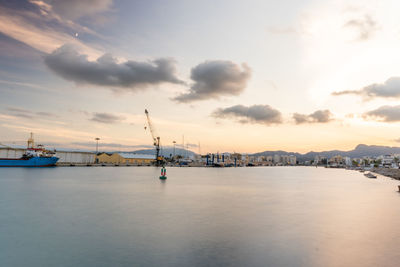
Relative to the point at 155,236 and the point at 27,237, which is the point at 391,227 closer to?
the point at 155,236

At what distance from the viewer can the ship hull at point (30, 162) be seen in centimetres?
14975

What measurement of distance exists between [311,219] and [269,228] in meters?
8.50

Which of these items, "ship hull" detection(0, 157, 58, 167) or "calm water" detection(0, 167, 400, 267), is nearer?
"calm water" detection(0, 167, 400, 267)

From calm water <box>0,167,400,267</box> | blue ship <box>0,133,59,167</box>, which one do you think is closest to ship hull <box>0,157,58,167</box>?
blue ship <box>0,133,59,167</box>

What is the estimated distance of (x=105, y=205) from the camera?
39.1 metres

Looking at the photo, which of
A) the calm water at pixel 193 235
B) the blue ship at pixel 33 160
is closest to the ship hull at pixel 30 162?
the blue ship at pixel 33 160

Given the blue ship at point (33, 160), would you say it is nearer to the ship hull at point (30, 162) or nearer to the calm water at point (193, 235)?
the ship hull at point (30, 162)

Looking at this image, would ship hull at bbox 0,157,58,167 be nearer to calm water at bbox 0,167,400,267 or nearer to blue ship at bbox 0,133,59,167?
blue ship at bbox 0,133,59,167

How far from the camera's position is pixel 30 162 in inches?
6093

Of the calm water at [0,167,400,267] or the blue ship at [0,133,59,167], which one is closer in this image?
the calm water at [0,167,400,267]

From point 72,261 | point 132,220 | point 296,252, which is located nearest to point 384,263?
point 296,252

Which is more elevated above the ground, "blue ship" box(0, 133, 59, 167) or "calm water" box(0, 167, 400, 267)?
"blue ship" box(0, 133, 59, 167)

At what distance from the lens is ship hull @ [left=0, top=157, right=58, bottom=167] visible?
150 m

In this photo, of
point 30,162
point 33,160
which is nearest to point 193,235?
point 33,160
